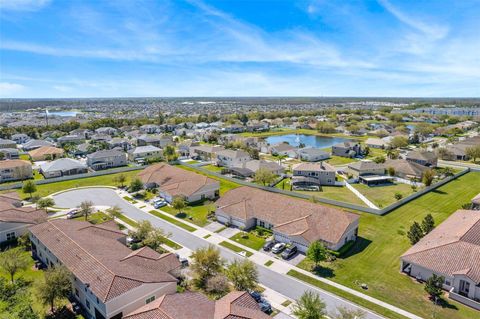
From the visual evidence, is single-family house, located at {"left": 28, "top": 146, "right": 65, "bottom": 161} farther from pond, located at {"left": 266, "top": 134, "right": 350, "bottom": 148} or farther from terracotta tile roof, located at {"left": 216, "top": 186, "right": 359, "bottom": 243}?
pond, located at {"left": 266, "top": 134, "right": 350, "bottom": 148}

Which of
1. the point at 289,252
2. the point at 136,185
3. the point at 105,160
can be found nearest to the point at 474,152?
the point at 289,252

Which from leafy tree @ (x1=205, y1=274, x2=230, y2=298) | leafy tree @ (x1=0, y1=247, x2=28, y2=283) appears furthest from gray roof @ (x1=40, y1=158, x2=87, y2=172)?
leafy tree @ (x1=205, y1=274, x2=230, y2=298)

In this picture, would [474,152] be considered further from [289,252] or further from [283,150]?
[289,252]


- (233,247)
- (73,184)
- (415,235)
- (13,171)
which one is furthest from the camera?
(13,171)

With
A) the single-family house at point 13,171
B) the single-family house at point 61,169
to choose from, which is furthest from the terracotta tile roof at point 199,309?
the single-family house at point 13,171

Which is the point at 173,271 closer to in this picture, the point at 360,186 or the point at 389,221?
the point at 389,221

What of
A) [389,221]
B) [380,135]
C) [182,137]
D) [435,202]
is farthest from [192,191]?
[380,135]
